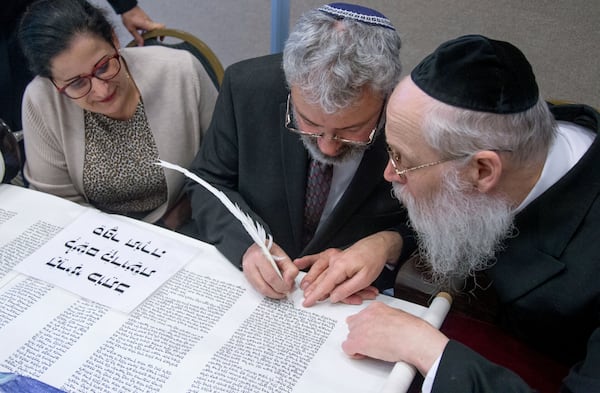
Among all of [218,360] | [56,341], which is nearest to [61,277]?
[56,341]

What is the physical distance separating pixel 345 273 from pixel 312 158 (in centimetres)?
40

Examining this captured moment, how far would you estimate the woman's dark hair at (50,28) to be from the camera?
138 centimetres

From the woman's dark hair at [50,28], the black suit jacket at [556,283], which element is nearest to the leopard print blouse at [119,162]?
the woman's dark hair at [50,28]

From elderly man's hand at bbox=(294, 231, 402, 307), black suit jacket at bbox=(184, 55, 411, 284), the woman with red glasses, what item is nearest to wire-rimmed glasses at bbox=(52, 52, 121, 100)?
the woman with red glasses

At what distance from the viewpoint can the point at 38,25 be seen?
138 centimetres

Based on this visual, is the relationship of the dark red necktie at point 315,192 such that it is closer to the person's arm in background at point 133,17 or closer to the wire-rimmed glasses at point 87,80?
the wire-rimmed glasses at point 87,80

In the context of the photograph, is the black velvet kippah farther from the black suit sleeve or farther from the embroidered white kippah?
the black suit sleeve

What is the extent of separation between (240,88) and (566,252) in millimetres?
932

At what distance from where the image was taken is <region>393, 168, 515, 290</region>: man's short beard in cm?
106

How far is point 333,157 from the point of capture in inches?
50.1

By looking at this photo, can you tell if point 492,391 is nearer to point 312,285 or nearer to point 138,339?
point 312,285

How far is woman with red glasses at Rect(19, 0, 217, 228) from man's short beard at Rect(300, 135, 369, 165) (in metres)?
0.59

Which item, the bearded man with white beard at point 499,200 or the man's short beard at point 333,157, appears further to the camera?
the man's short beard at point 333,157

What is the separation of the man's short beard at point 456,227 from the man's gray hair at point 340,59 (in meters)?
0.24
